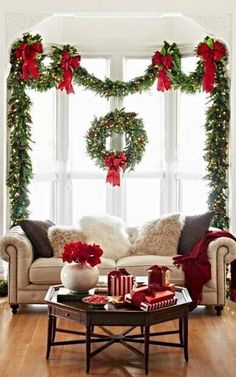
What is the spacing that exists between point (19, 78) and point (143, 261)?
261 centimetres

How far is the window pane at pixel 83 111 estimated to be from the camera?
27.6ft

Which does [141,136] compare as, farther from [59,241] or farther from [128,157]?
[59,241]

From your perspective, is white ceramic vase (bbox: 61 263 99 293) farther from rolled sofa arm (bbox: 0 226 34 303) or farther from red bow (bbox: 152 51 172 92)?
red bow (bbox: 152 51 172 92)

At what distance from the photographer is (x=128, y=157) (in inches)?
324

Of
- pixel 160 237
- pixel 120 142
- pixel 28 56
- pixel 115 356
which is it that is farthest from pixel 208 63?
pixel 115 356

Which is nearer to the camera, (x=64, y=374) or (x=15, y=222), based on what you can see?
(x=64, y=374)

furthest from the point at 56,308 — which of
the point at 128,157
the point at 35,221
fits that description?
the point at 128,157

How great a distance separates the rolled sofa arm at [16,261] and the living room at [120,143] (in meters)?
0.01

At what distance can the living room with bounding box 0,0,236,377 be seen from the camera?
21.4ft

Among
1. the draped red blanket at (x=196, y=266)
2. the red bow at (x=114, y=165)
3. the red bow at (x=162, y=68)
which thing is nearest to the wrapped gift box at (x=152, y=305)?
the draped red blanket at (x=196, y=266)

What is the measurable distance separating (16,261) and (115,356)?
1754mm

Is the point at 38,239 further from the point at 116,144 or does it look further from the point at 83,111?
the point at 83,111

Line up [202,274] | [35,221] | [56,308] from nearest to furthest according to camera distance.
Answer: [56,308] → [202,274] → [35,221]

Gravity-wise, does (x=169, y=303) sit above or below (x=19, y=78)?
below
